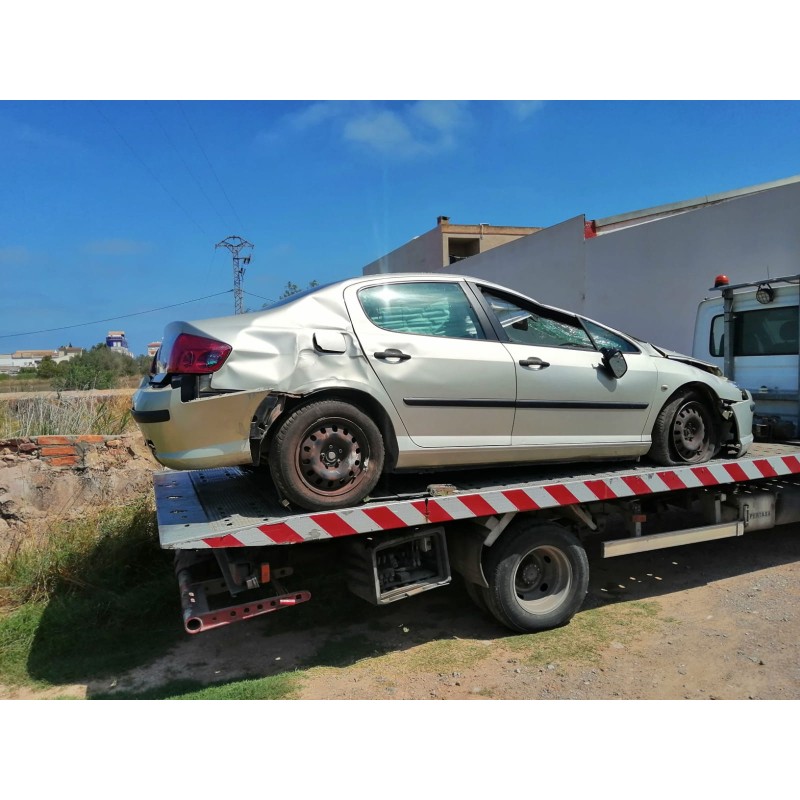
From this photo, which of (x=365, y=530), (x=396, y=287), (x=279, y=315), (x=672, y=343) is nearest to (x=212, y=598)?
(x=365, y=530)

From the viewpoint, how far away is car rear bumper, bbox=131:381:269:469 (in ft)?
11.2

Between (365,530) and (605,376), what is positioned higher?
(605,376)

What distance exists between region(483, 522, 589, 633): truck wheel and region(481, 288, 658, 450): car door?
613 millimetres

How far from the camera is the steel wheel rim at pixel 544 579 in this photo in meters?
4.48

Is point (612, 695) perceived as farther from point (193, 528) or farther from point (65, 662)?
point (65, 662)

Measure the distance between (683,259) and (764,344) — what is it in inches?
250

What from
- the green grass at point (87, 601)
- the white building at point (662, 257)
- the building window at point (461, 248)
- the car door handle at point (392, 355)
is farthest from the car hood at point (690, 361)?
the building window at point (461, 248)

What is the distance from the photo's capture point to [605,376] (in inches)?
178

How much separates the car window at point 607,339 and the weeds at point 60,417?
17.2 feet

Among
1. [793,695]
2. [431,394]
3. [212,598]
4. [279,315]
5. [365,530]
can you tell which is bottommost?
[793,695]

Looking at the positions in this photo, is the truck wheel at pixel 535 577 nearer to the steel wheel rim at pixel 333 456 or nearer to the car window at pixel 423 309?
the steel wheel rim at pixel 333 456

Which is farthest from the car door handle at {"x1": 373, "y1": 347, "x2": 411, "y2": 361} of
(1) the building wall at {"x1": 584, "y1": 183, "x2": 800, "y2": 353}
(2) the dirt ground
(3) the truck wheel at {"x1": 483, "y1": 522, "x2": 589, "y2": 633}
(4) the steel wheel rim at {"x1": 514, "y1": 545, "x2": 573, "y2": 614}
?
(1) the building wall at {"x1": 584, "y1": 183, "x2": 800, "y2": 353}

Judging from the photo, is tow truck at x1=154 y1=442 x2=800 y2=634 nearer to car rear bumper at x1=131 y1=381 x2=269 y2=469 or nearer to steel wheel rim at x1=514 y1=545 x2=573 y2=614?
steel wheel rim at x1=514 y1=545 x2=573 y2=614

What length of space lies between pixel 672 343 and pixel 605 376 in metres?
8.91
